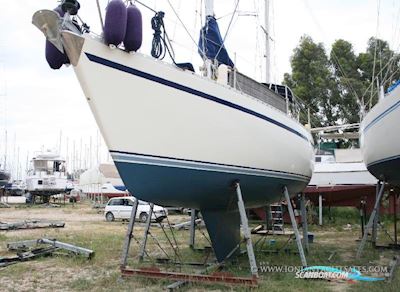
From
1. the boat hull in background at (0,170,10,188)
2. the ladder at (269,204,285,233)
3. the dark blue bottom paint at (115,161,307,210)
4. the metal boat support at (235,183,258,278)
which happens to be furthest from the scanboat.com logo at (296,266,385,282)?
the boat hull in background at (0,170,10,188)

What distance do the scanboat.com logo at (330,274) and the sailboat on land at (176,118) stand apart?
1.55 m

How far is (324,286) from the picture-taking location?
22.8ft

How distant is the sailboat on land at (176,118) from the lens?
5793 mm

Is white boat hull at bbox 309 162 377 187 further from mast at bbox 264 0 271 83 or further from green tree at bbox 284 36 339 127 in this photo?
green tree at bbox 284 36 339 127

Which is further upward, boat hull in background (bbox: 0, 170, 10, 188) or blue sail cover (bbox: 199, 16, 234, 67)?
blue sail cover (bbox: 199, 16, 234, 67)

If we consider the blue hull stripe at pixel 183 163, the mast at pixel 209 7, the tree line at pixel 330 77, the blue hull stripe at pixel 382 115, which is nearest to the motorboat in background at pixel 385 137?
the blue hull stripe at pixel 382 115

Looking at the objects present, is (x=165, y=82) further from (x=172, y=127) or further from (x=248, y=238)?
(x=248, y=238)

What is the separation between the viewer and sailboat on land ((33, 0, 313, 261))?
5793mm

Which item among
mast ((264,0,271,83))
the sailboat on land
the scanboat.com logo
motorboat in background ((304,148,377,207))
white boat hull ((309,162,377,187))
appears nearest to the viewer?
the sailboat on land

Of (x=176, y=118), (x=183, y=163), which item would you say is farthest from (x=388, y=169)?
(x=176, y=118)

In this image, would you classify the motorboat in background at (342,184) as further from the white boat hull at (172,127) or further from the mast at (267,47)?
the white boat hull at (172,127)

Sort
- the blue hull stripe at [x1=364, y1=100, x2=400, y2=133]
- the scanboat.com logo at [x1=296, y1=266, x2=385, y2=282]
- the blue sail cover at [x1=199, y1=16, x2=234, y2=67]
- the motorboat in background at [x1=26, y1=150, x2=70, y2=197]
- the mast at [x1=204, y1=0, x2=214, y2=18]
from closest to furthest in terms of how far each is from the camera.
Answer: the scanboat.com logo at [x1=296, y1=266, x2=385, y2=282]
the blue hull stripe at [x1=364, y1=100, x2=400, y2=133]
the blue sail cover at [x1=199, y1=16, x2=234, y2=67]
the mast at [x1=204, y1=0, x2=214, y2=18]
the motorboat in background at [x1=26, y1=150, x2=70, y2=197]

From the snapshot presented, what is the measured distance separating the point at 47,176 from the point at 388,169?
30.6 m

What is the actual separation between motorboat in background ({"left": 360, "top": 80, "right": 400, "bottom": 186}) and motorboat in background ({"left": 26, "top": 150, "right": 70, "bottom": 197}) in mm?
29054
